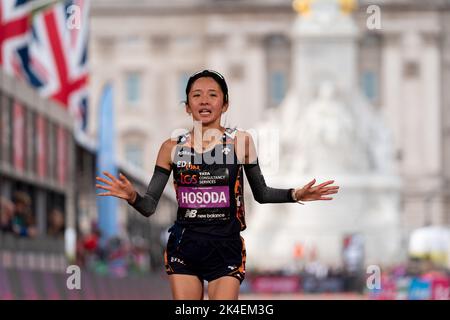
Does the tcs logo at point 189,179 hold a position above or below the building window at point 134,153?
below

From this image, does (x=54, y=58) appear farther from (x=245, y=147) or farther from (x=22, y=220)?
(x=245, y=147)

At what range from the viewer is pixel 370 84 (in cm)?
15250

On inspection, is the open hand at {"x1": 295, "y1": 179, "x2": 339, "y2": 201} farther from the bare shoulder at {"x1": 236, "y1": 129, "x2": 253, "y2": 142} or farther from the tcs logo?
the tcs logo

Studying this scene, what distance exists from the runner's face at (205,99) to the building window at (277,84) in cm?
14449

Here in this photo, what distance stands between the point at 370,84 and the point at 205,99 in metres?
146

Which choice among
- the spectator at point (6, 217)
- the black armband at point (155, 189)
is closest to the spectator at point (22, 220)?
the spectator at point (6, 217)

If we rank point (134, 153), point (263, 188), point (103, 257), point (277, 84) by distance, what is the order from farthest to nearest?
1. point (134, 153)
2. point (277, 84)
3. point (103, 257)
4. point (263, 188)

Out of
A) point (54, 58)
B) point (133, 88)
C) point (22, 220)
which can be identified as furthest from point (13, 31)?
point (133, 88)

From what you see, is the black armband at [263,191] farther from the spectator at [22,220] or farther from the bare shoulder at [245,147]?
the spectator at [22,220]

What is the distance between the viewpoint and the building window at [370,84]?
15188 cm

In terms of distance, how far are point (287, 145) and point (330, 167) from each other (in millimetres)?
2006

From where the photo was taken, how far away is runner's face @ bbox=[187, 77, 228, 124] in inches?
293
